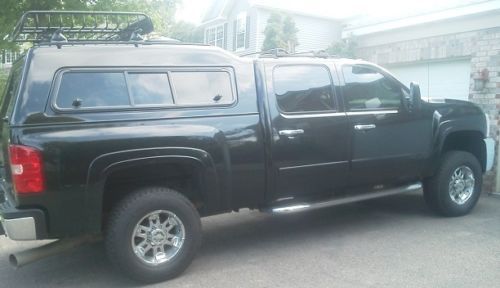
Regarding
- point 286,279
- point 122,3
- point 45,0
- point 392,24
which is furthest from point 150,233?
point 392,24

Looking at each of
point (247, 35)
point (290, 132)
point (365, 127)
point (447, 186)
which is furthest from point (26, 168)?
point (247, 35)

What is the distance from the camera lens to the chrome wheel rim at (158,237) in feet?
13.9

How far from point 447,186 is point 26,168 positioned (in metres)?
4.77

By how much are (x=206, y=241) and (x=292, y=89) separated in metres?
1.96

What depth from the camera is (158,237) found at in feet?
14.0

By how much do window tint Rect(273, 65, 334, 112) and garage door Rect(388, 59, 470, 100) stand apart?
3.91 metres

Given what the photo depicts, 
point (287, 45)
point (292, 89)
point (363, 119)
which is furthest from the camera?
point (287, 45)

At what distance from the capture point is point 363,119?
546 centimetres

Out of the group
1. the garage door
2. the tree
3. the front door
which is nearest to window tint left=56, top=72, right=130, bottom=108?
the front door

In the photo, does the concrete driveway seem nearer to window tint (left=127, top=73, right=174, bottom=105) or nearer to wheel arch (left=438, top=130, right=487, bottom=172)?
wheel arch (left=438, top=130, right=487, bottom=172)

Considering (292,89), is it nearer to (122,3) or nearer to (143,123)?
(143,123)

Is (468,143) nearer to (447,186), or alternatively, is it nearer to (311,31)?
(447,186)

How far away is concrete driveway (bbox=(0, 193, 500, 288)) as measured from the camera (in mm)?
4324

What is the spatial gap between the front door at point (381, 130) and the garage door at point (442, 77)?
9.73ft
